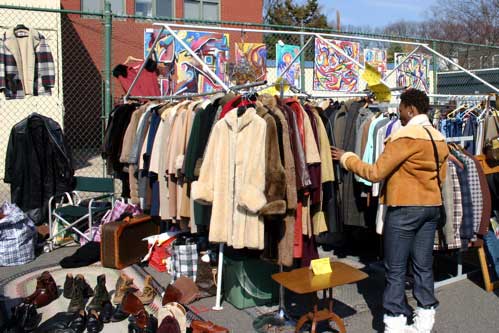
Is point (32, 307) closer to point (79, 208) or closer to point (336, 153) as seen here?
point (79, 208)

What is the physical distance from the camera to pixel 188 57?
1051 centimetres

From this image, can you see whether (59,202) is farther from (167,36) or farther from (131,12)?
(131,12)

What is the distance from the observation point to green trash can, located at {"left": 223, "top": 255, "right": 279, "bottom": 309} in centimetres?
493

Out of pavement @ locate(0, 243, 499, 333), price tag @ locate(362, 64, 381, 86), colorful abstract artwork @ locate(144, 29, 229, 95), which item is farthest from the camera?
colorful abstract artwork @ locate(144, 29, 229, 95)

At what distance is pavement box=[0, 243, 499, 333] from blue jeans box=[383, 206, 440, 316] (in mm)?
531

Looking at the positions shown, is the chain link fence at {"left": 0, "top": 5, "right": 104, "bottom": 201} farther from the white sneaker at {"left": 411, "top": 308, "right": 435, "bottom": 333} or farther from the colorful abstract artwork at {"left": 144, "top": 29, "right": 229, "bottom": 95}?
the white sneaker at {"left": 411, "top": 308, "right": 435, "bottom": 333}

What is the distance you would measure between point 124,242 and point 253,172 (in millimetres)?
2611

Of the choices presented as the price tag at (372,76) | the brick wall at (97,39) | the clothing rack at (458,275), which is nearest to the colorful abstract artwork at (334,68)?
the brick wall at (97,39)

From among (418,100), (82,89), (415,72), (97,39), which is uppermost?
(97,39)

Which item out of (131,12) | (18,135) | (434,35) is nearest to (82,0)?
(131,12)

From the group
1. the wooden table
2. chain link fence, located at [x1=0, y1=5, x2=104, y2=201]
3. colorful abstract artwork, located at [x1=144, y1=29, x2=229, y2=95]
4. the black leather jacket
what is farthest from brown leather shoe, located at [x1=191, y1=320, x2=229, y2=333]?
chain link fence, located at [x1=0, y1=5, x2=104, y2=201]

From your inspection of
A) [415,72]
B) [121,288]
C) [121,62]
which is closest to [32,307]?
[121,288]

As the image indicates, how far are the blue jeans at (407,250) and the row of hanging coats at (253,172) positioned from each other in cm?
78

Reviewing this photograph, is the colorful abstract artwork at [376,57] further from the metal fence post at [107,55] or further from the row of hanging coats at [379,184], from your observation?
the row of hanging coats at [379,184]
